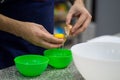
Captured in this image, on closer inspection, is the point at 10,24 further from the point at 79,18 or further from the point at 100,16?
the point at 100,16

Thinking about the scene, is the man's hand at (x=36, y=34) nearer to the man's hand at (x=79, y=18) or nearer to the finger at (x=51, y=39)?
the finger at (x=51, y=39)

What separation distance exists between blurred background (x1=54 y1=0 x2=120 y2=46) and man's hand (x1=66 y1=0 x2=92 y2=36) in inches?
65.6

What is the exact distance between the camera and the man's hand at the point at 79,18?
43.2 inches

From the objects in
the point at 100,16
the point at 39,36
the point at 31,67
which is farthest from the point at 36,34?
the point at 100,16

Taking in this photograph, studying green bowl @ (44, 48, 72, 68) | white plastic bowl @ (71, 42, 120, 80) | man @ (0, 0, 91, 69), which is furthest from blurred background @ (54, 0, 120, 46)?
white plastic bowl @ (71, 42, 120, 80)

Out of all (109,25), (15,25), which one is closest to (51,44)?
(15,25)

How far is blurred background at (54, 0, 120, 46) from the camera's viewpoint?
9.36 feet

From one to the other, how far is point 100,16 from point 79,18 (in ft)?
6.07

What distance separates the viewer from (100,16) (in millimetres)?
2947

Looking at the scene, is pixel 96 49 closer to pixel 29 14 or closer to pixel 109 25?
pixel 29 14

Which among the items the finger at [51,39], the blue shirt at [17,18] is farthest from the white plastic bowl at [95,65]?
the blue shirt at [17,18]

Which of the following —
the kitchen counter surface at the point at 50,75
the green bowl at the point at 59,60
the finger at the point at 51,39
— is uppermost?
the finger at the point at 51,39

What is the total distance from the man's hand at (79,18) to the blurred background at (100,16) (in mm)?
1667

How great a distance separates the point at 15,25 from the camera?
94 cm
